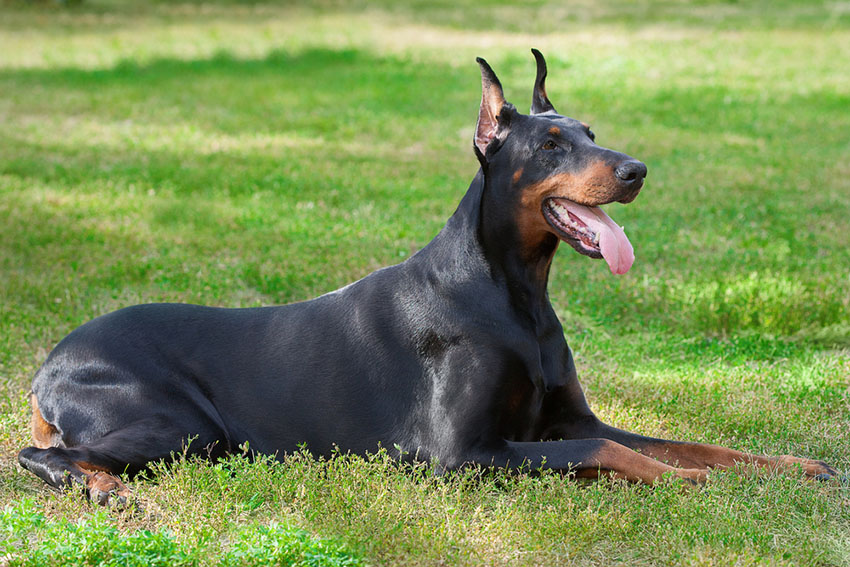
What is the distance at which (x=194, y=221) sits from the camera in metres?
9.10

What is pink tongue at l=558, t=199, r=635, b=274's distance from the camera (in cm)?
428

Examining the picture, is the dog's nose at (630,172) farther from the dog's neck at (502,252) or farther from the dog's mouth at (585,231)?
the dog's neck at (502,252)

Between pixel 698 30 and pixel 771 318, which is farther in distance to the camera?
pixel 698 30

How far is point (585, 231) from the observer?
4.29 m

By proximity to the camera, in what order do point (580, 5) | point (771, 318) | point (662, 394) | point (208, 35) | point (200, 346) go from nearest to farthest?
point (200, 346)
point (662, 394)
point (771, 318)
point (208, 35)
point (580, 5)

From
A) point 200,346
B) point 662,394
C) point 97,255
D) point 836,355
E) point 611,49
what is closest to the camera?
point 200,346

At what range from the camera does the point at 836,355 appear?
622 centimetres

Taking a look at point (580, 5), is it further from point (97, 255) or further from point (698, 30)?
point (97, 255)

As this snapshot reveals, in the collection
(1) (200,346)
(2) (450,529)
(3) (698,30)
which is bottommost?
(2) (450,529)

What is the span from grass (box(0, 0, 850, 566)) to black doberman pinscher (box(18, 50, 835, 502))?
0.51ft

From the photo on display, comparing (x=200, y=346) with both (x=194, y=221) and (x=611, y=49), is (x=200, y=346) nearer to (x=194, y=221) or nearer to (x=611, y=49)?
(x=194, y=221)

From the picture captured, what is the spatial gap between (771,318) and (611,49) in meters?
13.2

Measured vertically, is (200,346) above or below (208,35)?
below

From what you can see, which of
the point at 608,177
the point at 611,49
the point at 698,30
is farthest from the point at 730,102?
the point at 608,177
